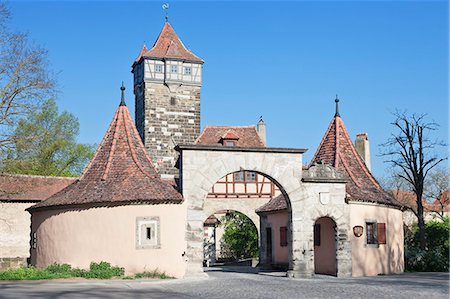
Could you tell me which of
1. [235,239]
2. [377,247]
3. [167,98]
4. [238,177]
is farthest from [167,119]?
[377,247]

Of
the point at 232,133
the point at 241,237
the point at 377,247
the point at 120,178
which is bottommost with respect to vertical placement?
the point at 241,237

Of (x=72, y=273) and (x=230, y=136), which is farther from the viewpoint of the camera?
(x=230, y=136)

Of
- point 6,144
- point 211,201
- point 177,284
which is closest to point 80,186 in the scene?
point 6,144

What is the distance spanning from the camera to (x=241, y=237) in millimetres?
40531

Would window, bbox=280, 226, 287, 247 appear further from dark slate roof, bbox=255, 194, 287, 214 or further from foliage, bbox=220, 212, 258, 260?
foliage, bbox=220, 212, 258, 260

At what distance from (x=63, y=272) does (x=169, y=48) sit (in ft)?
82.6

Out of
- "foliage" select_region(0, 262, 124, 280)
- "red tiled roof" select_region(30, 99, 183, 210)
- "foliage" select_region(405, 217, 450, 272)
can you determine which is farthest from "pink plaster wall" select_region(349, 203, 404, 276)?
"foliage" select_region(0, 262, 124, 280)

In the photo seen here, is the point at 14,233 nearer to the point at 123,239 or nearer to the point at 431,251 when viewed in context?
the point at 123,239

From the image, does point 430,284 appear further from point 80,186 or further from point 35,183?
point 35,183

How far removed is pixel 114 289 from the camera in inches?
Answer: 690

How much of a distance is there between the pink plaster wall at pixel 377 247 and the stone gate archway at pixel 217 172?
235cm

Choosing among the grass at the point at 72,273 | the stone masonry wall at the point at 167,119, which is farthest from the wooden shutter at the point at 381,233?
the stone masonry wall at the point at 167,119

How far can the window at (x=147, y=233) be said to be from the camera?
72.5ft

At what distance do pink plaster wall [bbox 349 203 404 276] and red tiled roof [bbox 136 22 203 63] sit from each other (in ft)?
71.5
